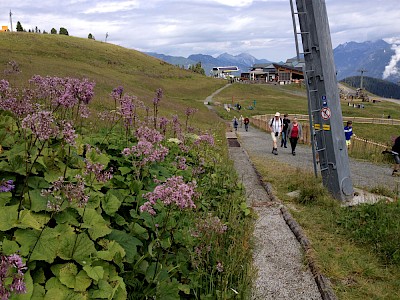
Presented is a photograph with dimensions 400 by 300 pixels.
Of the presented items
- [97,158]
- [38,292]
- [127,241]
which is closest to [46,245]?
[38,292]

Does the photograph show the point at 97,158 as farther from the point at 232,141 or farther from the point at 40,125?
the point at 232,141

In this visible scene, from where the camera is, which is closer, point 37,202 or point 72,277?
point 72,277

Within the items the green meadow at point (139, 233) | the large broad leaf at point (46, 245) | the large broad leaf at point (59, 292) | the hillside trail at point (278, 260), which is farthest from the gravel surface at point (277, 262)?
the large broad leaf at point (46, 245)

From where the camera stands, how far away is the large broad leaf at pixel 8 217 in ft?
10.2

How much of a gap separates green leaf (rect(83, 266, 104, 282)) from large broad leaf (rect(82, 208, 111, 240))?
0.36 m

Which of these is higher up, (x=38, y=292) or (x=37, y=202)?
(x=37, y=202)

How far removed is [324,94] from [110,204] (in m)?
7.51

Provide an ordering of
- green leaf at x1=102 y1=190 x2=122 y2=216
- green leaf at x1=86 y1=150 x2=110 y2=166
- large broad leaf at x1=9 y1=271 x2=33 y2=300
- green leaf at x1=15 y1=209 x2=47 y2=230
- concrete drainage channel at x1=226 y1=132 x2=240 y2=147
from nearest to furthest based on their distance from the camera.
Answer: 1. large broad leaf at x1=9 y1=271 x2=33 y2=300
2. green leaf at x1=15 y1=209 x2=47 y2=230
3. green leaf at x1=102 y1=190 x2=122 y2=216
4. green leaf at x1=86 y1=150 x2=110 y2=166
5. concrete drainage channel at x1=226 y1=132 x2=240 y2=147

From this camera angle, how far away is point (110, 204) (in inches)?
162

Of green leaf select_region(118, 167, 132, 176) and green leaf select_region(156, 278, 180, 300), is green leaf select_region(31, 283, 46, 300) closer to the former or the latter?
green leaf select_region(156, 278, 180, 300)

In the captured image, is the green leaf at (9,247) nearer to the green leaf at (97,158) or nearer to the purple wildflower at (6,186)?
the purple wildflower at (6,186)

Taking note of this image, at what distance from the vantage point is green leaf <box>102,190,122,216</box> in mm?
4016

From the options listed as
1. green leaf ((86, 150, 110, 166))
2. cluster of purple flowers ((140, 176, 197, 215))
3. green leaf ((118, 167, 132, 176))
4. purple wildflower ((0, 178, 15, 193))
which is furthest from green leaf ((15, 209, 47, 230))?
green leaf ((118, 167, 132, 176))

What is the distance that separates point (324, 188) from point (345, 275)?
14.4 feet
